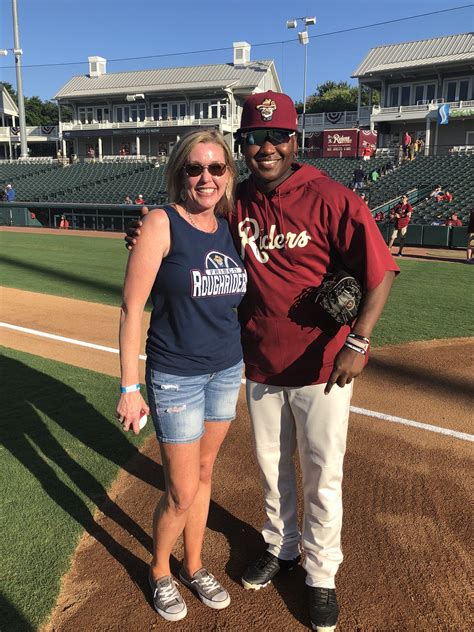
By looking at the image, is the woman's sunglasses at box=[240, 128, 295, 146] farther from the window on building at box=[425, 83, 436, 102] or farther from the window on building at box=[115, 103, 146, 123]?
the window on building at box=[115, 103, 146, 123]

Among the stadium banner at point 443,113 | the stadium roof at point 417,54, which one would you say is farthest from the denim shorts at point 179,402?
the stadium roof at point 417,54

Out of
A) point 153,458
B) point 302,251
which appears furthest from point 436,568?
point 153,458

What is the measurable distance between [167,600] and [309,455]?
94cm

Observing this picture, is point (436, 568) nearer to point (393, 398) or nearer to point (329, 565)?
point (329, 565)

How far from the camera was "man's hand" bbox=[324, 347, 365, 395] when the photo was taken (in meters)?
2.18

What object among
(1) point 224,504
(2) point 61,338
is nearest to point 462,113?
(2) point 61,338

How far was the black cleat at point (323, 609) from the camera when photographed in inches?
88.6

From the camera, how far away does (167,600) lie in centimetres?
234

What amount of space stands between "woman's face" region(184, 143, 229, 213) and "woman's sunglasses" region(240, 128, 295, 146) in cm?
18

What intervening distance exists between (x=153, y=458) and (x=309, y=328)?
1981 millimetres

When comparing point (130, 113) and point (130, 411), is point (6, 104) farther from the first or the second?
point (130, 411)

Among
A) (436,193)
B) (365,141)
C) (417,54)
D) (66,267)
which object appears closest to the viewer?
(66,267)

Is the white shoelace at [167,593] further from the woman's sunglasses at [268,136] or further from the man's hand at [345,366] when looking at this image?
the woman's sunglasses at [268,136]

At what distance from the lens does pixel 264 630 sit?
89.0 inches
